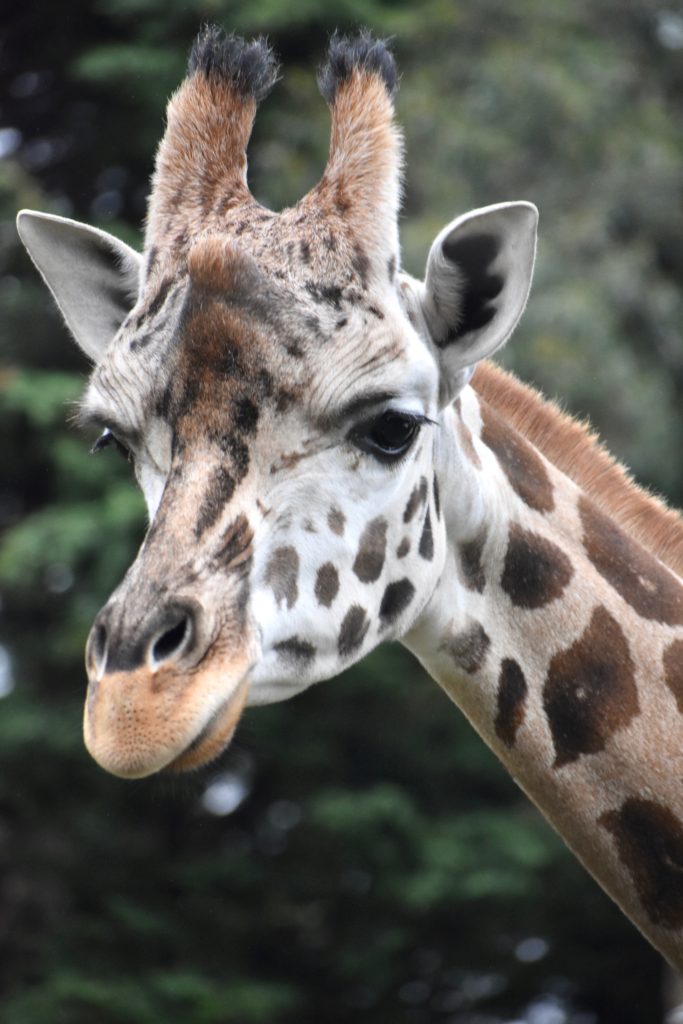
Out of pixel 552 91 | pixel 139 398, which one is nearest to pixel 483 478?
pixel 139 398

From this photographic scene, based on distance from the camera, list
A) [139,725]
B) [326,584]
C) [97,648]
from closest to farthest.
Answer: [139,725] → [97,648] → [326,584]

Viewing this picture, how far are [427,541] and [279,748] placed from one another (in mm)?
8996

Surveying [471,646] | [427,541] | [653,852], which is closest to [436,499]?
[427,541]

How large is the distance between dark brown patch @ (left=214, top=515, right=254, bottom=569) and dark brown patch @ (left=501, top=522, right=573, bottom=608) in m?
1.02

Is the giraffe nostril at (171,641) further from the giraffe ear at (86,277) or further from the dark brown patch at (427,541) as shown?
the giraffe ear at (86,277)

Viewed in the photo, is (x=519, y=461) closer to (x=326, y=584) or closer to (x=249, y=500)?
(x=326, y=584)

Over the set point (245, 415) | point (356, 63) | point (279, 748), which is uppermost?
point (356, 63)

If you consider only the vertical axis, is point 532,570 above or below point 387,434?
below

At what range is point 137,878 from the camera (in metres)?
12.7

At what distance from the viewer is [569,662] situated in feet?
13.5

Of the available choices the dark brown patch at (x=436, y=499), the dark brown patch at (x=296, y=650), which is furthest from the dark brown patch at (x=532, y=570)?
the dark brown patch at (x=296, y=650)

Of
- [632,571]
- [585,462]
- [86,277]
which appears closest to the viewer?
[632,571]

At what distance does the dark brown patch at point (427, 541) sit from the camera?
13.1ft

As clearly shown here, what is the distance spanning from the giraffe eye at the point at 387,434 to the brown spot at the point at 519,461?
2.07 ft
